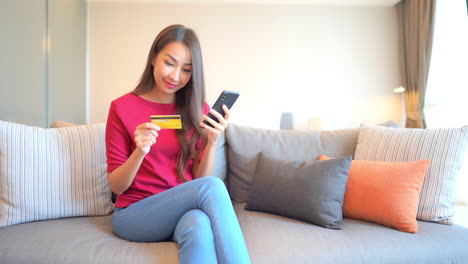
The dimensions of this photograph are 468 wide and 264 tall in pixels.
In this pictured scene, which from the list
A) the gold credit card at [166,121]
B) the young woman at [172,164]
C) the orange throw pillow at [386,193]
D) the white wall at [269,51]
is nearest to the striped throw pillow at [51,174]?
the young woman at [172,164]

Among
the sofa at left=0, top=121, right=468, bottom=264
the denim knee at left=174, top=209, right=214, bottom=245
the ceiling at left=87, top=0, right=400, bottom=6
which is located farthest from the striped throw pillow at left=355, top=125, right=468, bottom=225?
the ceiling at left=87, top=0, right=400, bottom=6

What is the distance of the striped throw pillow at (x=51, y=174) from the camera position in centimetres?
126

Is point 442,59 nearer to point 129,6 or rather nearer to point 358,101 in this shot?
point 358,101

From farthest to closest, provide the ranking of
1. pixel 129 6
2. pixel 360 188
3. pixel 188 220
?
pixel 129 6, pixel 360 188, pixel 188 220

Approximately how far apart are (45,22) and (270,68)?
2.22 m

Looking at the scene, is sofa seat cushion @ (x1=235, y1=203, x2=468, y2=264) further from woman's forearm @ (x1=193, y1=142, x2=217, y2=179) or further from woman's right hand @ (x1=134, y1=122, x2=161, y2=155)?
woman's right hand @ (x1=134, y1=122, x2=161, y2=155)

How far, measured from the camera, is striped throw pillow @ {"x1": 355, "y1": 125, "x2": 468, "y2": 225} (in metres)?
1.37

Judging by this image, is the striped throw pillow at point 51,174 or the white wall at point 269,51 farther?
the white wall at point 269,51

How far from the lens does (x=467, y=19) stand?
2645mm

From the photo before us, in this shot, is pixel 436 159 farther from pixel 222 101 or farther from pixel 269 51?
pixel 269 51

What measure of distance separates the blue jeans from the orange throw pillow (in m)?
0.64

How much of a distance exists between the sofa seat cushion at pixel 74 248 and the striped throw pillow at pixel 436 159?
1.05m

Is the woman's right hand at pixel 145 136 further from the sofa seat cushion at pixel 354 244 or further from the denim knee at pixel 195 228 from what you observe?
the sofa seat cushion at pixel 354 244

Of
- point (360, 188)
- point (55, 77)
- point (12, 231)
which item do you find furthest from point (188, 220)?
point (55, 77)
